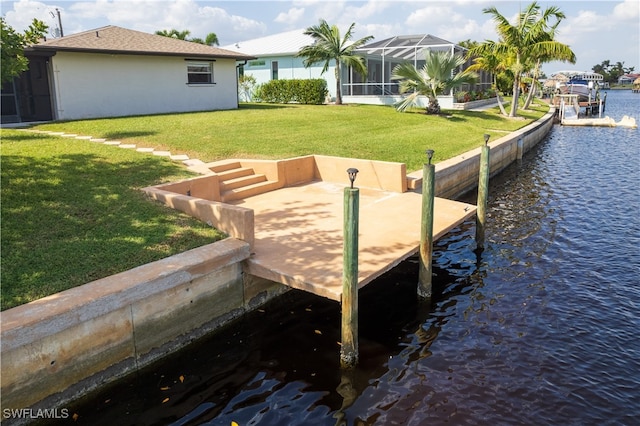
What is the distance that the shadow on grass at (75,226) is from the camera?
600cm

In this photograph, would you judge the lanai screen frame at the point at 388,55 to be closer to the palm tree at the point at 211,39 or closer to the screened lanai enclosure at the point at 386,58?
the screened lanai enclosure at the point at 386,58

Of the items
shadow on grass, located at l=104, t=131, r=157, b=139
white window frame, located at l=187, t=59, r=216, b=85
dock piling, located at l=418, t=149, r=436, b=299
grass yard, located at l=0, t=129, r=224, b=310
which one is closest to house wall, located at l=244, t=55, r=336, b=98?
white window frame, located at l=187, t=59, r=216, b=85

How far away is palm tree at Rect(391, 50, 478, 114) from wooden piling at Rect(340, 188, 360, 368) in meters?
21.9

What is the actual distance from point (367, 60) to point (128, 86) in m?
19.0

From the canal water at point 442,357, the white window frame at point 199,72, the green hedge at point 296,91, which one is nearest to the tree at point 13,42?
the canal water at point 442,357

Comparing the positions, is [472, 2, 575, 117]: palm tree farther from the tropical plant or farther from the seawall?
the seawall

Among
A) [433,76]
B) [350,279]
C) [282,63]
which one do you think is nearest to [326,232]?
[350,279]

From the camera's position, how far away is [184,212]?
27.4ft

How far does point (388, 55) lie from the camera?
3425 centimetres

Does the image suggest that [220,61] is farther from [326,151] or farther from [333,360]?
[333,360]

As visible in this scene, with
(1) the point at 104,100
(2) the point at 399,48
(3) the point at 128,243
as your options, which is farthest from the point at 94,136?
(2) the point at 399,48

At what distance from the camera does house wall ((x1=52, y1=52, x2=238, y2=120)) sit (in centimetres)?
1848

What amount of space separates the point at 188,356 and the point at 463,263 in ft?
19.4

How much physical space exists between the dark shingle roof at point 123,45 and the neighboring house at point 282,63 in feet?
31.2
